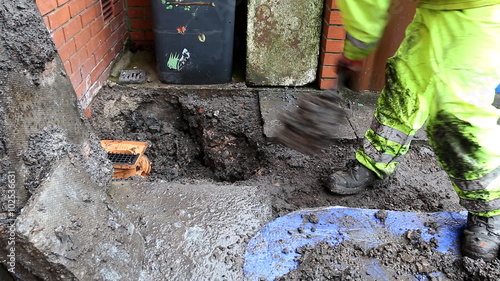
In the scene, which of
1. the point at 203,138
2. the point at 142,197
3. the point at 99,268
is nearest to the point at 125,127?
the point at 203,138

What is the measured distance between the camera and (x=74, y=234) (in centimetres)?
136

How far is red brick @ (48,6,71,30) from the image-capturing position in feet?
7.36

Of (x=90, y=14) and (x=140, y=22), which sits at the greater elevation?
(x=90, y=14)

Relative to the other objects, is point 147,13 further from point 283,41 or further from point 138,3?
point 283,41

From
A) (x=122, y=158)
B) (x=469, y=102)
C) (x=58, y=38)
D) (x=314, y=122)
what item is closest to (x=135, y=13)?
(x=58, y=38)

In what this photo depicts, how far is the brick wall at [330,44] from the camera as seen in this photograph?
290 cm

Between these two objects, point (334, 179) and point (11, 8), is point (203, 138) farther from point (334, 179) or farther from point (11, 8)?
point (11, 8)

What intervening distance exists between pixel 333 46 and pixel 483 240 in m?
1.81

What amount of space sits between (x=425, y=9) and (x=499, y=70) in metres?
0.46

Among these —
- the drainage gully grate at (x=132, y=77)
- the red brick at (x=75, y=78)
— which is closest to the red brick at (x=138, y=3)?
the drainage gully grate at (x=132, y=77)

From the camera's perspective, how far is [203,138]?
3.01 meters

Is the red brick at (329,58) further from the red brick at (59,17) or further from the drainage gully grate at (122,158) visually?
the red brick at (59,17)

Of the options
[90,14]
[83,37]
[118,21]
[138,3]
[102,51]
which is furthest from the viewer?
[138,3]

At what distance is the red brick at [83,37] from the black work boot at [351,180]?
1.89 metres
